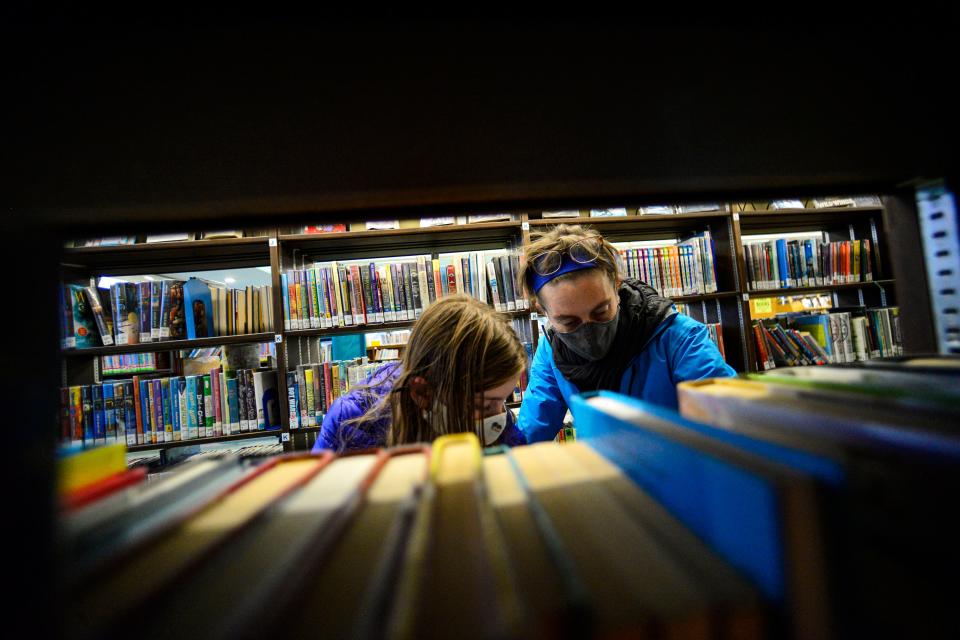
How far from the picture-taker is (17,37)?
23cm

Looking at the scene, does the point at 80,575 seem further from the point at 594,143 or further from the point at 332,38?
the point at 594,143

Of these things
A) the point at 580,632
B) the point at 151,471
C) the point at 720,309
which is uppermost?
the point at 720,309

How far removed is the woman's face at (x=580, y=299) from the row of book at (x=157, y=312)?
164 centimetres

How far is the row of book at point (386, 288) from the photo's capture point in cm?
236

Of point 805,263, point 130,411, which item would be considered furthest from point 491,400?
point 805,263

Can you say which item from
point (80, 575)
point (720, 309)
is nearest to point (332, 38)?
point (80, 575)

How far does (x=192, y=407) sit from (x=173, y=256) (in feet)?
2.98

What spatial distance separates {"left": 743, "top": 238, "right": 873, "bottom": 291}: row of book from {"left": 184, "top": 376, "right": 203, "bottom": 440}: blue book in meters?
3.23

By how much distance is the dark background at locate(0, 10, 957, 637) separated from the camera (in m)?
0.23

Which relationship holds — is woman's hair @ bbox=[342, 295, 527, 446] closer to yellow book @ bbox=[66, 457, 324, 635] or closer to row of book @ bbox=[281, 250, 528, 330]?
yellow book @ bbox=[66, 457, 324, 635]

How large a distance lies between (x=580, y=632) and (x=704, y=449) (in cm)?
13

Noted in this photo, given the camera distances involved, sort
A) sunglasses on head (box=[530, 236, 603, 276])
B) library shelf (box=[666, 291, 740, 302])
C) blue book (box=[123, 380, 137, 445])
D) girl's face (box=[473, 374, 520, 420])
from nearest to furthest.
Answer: girl's face (box=[473, 374, 520, 420]), sunglasses on head (box=[530, 236, 603, 276]), blue book (box=[123, 380, 137, 445]), library shelf (box=[666, 291, 740, 302])

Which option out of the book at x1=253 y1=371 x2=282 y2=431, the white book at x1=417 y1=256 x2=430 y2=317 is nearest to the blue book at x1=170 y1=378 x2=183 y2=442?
the book at x1=253 y1=371 x2=282 y2=431

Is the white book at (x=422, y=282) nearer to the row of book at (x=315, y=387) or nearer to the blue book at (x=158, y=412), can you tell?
the row of book at (x=315, y=387)
